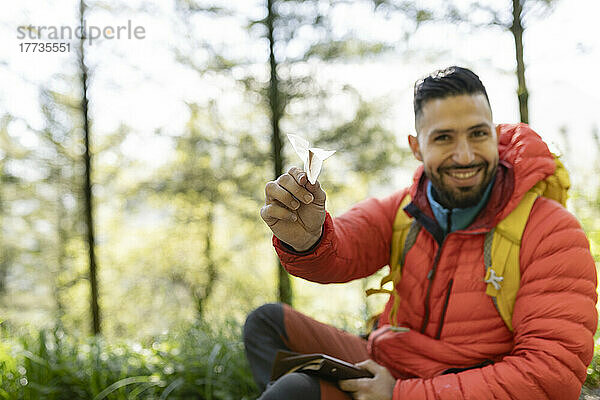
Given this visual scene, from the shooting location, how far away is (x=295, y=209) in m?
1.55

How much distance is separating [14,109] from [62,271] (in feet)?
14.2

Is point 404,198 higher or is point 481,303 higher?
point 404,198

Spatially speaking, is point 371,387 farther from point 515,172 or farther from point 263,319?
point 515,172

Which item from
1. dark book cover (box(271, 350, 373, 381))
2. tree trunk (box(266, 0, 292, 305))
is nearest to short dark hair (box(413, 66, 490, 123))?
dark book cover (box(271, 350, 373, 381))

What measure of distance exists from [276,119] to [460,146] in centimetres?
566

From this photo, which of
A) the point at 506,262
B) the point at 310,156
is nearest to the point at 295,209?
the point at 310,156

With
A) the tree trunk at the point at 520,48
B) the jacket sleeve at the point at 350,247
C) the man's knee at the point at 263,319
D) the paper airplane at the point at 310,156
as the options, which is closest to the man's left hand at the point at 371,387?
the jacket sleeve at the point at 350,247

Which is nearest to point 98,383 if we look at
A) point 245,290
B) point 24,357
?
point 24,357

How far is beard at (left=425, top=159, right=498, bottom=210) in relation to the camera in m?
1.87

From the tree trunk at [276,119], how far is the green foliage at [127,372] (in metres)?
3.73

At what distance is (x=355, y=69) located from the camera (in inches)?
291

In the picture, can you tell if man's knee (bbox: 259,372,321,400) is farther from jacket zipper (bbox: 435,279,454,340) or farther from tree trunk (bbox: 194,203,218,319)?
tree trunk (bbox: 194,203,218,319)

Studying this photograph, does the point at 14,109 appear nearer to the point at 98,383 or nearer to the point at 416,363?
the point at 98,383

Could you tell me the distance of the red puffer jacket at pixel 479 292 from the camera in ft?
5.10
